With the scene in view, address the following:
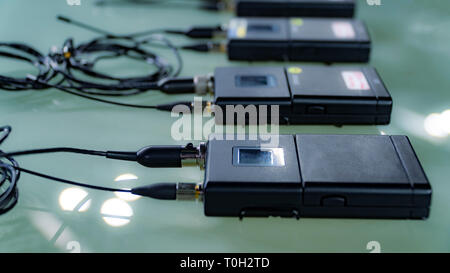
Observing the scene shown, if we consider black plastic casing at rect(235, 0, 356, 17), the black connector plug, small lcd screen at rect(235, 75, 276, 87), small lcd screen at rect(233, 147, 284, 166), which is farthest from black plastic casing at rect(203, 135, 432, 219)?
black plastic casing at rect(235, 0, 356, 17)

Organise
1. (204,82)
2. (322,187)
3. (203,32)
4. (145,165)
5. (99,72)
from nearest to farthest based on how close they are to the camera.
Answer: (322,187), (145,165), (204,82), (99,72), (203,32)

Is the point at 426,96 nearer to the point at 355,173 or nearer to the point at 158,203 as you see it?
the point at 355,173

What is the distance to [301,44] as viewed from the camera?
127 centimetres

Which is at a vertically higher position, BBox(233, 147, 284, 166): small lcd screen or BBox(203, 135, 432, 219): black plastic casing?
BBox(233, 147, 284, 166): small lcd screen

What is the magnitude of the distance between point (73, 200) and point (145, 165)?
14cm

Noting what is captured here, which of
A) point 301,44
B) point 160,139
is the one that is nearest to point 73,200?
point 160,139

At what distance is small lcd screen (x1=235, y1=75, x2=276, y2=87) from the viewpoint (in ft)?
3.52

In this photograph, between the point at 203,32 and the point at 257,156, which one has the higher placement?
the point at 203,32

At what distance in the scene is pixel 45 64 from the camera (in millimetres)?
1195

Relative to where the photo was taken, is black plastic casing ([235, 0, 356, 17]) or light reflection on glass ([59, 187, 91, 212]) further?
→ black plastic casing ([235, 0, 356, 17])

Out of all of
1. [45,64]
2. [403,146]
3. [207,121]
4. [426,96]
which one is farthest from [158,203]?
[426,96]

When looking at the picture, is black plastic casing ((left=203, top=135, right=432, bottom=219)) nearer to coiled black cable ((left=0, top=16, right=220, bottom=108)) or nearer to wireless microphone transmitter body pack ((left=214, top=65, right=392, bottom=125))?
wireless microphone transmitter body pack ((left=214, top=65, right=392, bottom=125))

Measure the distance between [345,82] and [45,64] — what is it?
0.70m

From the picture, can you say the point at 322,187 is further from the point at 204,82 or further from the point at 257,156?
the point at 204,82
